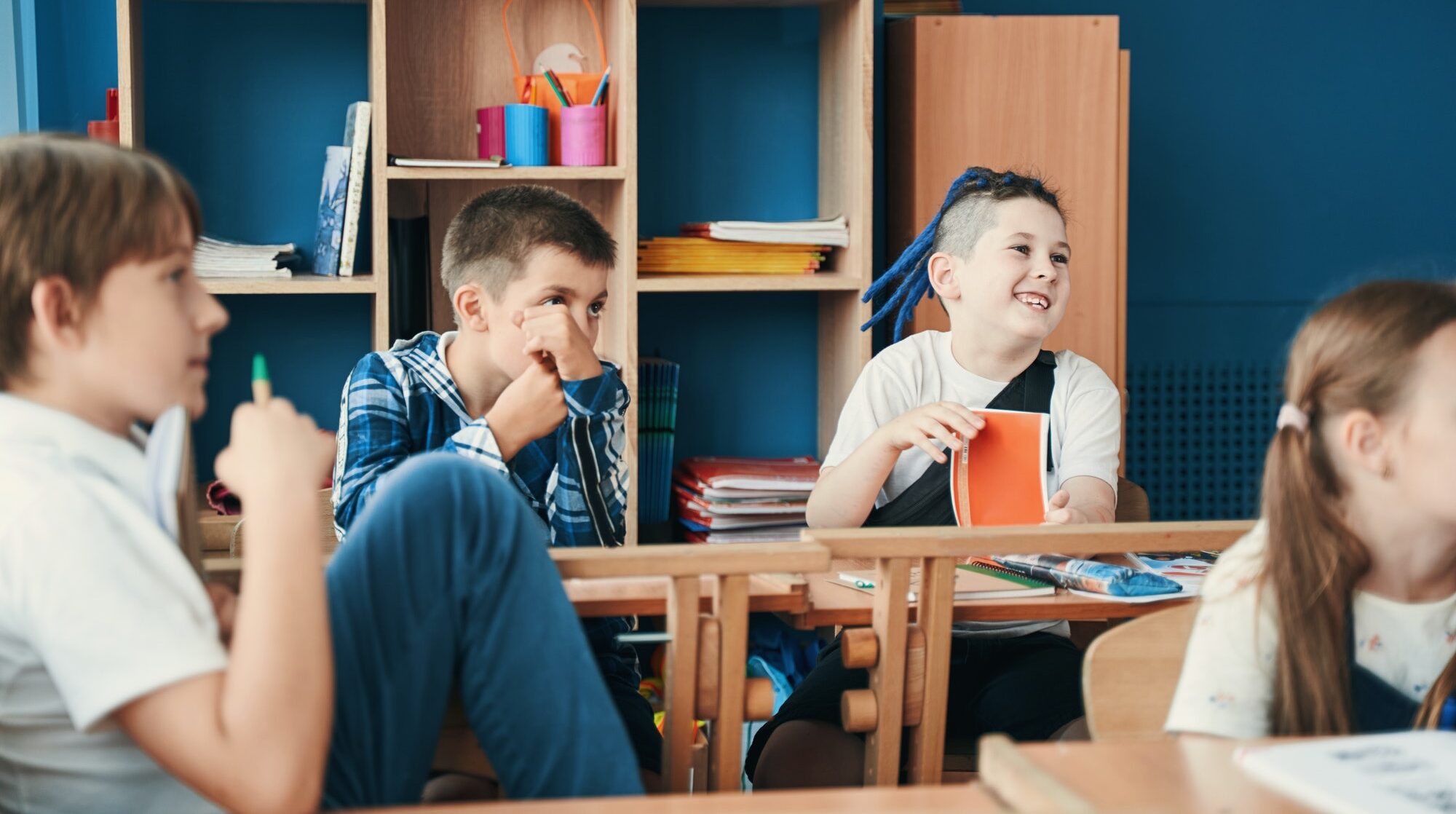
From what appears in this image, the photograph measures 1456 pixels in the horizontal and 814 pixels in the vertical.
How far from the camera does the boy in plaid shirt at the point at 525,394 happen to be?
72.6 inches

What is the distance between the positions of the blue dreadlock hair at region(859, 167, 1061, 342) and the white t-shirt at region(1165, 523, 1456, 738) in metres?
1.15

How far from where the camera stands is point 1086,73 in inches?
123

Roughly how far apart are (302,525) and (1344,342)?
972 mm

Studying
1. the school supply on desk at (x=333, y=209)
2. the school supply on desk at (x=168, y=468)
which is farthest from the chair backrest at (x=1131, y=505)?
the school supply on desk at (x=333, y=209)

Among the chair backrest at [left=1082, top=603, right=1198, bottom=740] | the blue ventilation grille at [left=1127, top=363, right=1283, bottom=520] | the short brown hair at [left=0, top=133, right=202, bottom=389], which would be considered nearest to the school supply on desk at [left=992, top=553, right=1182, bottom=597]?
the chair backrest at [left=1082, top=603, right=1198, bottom=740]

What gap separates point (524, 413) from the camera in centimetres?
183

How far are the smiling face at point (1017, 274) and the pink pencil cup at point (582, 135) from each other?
102 centimetres

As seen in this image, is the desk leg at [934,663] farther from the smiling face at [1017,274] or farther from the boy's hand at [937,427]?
the smiling face at [1017,274]

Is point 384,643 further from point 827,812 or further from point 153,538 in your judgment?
point 827,812

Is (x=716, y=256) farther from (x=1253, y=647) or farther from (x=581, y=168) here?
(x=1253, y=647)

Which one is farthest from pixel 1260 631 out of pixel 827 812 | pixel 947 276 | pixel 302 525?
pixel 947 276

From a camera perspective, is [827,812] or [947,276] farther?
[947,276]

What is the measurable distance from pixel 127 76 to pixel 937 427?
1.87 m

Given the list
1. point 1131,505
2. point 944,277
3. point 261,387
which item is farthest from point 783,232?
point 261,387
